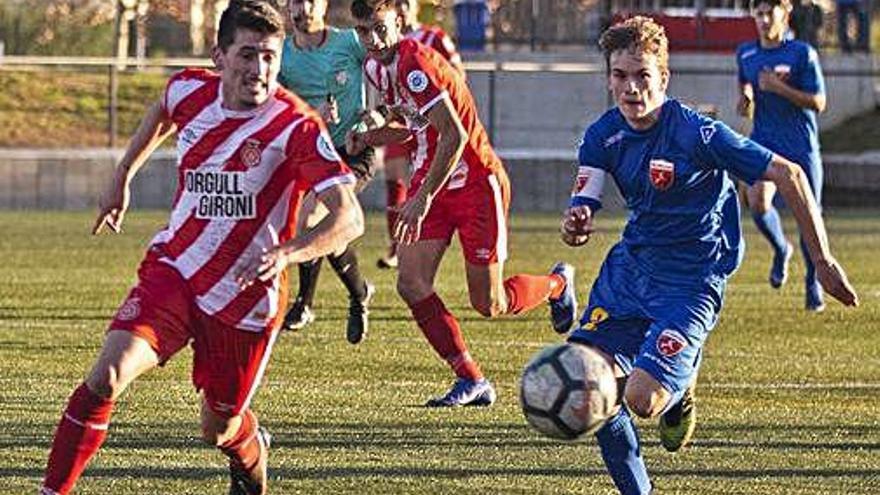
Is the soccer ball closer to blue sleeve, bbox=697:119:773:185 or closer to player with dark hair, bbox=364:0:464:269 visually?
blue sleeve, bbox=697:119:773:185

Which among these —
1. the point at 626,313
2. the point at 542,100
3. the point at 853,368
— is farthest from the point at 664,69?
the point at 542,100

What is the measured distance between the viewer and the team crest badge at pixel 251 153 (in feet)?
24.8

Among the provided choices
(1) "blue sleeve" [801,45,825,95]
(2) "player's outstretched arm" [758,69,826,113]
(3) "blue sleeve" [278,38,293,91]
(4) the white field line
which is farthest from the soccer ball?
(1) "blue sleeve" [801,45,825,95]

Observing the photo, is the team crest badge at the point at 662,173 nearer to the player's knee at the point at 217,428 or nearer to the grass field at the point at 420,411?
the grass field at the point at 420,411

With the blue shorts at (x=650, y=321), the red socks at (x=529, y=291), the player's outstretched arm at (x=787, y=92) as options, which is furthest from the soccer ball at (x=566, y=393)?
the player's outstretched arm at (x=787, y=92)

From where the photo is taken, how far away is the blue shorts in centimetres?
787

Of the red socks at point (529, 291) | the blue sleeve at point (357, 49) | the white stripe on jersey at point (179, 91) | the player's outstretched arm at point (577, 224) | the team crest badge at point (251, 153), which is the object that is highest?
the white stripe on jersey at point (179, 91)

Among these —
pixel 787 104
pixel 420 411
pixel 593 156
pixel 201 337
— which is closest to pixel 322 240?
pixel 201 337

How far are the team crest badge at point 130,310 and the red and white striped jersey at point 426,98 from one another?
3044 millimetres

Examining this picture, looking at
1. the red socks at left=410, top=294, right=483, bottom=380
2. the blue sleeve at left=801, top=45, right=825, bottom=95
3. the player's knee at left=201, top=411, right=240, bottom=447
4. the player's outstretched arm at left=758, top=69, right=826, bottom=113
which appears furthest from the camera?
the blue sleeve at left=801, top=45, right=825, bottom=95

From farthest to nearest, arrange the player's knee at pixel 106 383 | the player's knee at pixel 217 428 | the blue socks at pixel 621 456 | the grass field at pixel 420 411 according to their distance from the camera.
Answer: the grass field at pixel 420 411, the blue socks at pixel 621 456, the player's knee at pixel 217 428, the player's knee at pixel 106 383

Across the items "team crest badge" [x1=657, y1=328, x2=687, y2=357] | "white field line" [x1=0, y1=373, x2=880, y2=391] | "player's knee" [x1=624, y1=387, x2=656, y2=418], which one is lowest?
"white field line" [x1=0, y1=373, x2=880, y2=391]

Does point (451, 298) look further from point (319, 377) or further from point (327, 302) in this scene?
point (319, 377)

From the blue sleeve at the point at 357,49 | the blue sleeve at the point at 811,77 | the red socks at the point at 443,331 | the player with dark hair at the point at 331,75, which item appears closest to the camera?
the red socks at the point at 443,331
